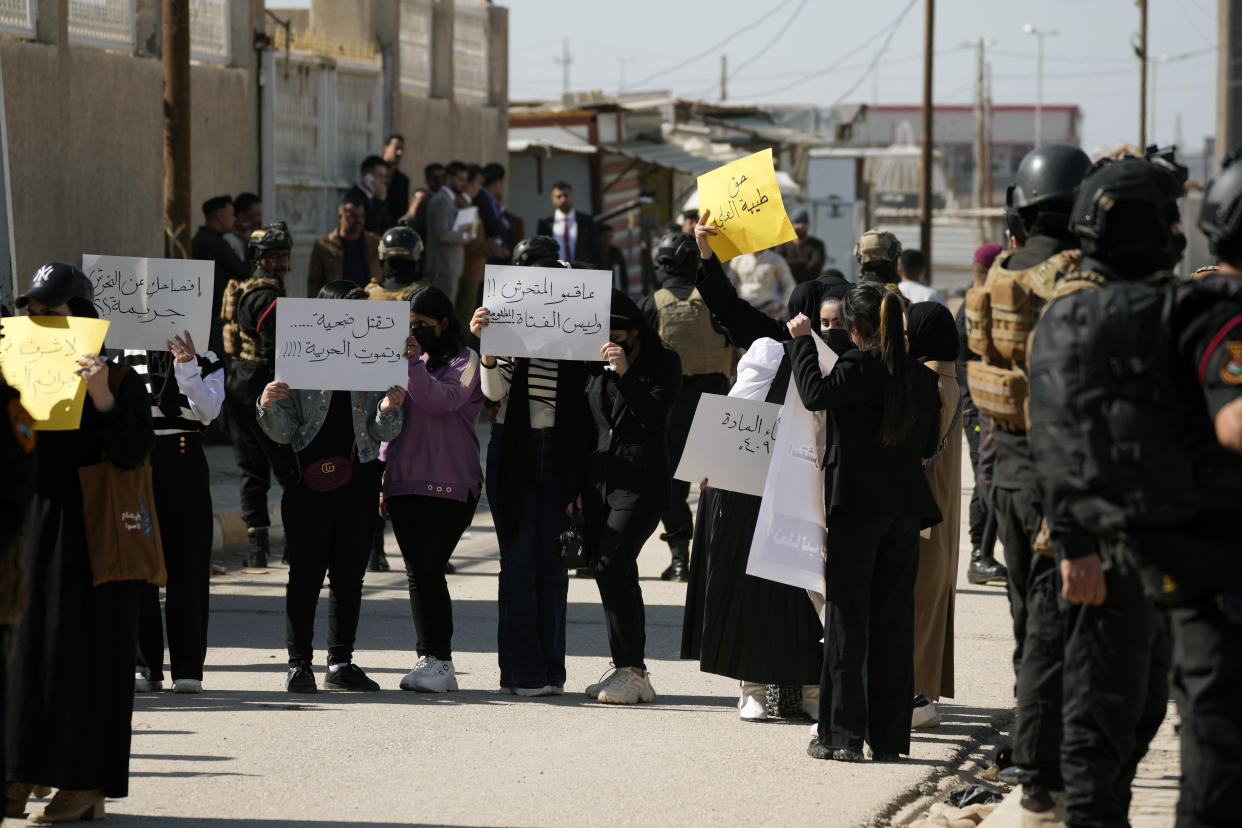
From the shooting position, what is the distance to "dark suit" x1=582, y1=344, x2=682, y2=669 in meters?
7.80

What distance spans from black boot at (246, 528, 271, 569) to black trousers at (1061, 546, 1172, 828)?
7849 mm

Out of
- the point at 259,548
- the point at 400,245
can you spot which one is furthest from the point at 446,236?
the point at 400,245

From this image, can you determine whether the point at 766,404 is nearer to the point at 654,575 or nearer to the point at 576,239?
the point at 654,575

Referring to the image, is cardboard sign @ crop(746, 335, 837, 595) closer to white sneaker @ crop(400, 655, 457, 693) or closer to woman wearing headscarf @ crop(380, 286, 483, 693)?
woman wearing headscarf @ crop(380, 286, 483, 693)

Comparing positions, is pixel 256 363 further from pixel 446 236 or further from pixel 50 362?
pixel 446 236

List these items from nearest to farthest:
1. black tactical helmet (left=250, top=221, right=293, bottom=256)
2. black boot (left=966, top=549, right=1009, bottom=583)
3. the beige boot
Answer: the beige boot, black tactical helmet (left=250, top=221, right=293, bottom=256), black boot (left=966, top=549, right=1009, bottom=583)

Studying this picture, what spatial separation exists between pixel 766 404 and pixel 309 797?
2.72 m

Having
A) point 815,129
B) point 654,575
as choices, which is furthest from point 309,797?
point 815,129

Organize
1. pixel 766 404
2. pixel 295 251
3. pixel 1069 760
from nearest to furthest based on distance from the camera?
1. pixel 1069 760
2. pixel 766 404
3. pixel 295 251

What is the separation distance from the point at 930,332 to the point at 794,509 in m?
1.03

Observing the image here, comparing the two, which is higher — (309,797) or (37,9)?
(37,9)

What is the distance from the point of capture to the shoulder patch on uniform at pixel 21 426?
16.3 ft

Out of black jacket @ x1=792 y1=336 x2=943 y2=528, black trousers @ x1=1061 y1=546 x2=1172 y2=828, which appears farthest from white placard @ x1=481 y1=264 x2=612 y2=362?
black trousers @ x1=1061 y1=546 x2=1172 y2=828

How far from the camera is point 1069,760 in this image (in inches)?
191
